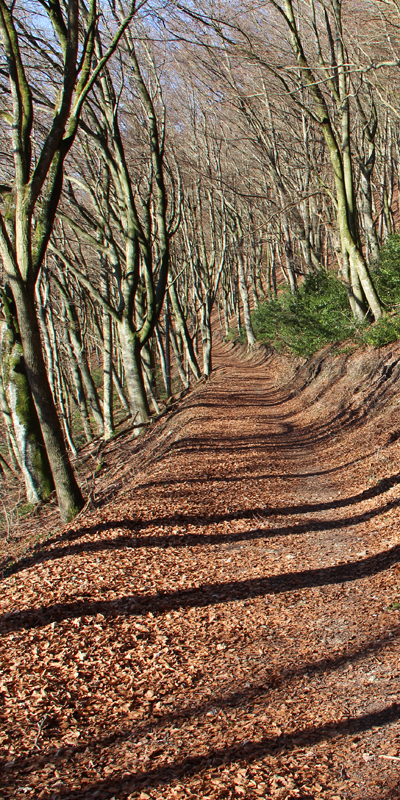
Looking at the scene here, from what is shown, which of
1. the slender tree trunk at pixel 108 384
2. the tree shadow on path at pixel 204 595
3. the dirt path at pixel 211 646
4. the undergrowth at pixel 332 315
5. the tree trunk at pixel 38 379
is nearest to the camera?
the dirt path at pixel 211 646

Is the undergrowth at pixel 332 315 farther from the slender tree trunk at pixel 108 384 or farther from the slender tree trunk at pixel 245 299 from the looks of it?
the slender tree trunk at pixel 108 384

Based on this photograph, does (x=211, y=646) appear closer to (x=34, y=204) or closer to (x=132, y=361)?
(x=34, y=204)

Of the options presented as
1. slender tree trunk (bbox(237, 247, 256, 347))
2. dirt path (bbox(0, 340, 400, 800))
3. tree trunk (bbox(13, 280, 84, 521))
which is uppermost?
slender tree trunk (bbox(237, 247, 256, 347))

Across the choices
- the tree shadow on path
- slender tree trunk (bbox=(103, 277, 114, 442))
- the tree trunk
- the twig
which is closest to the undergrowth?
slender tree trunk (bbox=(103, 277, 114, 442))

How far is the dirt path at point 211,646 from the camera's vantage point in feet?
10.4

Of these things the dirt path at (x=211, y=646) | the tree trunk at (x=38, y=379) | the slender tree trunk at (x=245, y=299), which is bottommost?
the dirt path at (x=211, y=646)

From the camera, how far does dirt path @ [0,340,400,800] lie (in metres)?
3.16

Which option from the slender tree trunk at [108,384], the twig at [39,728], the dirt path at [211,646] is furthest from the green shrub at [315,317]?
the twig at [39,728]

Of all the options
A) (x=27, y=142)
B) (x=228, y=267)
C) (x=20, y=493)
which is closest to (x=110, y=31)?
(x=27, y=142)

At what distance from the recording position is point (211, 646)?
4559 mm

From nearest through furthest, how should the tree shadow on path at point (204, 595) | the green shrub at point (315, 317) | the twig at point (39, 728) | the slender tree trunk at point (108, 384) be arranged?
the twig at point (39, 728) → the tree shadow on path at point (204, 595) → the green shrub at point (315, 317) → the slender tree trunk at point (108, 384)

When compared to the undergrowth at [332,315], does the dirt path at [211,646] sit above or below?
below

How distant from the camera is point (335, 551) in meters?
6.43

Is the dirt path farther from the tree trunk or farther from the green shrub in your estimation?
the green shrub
